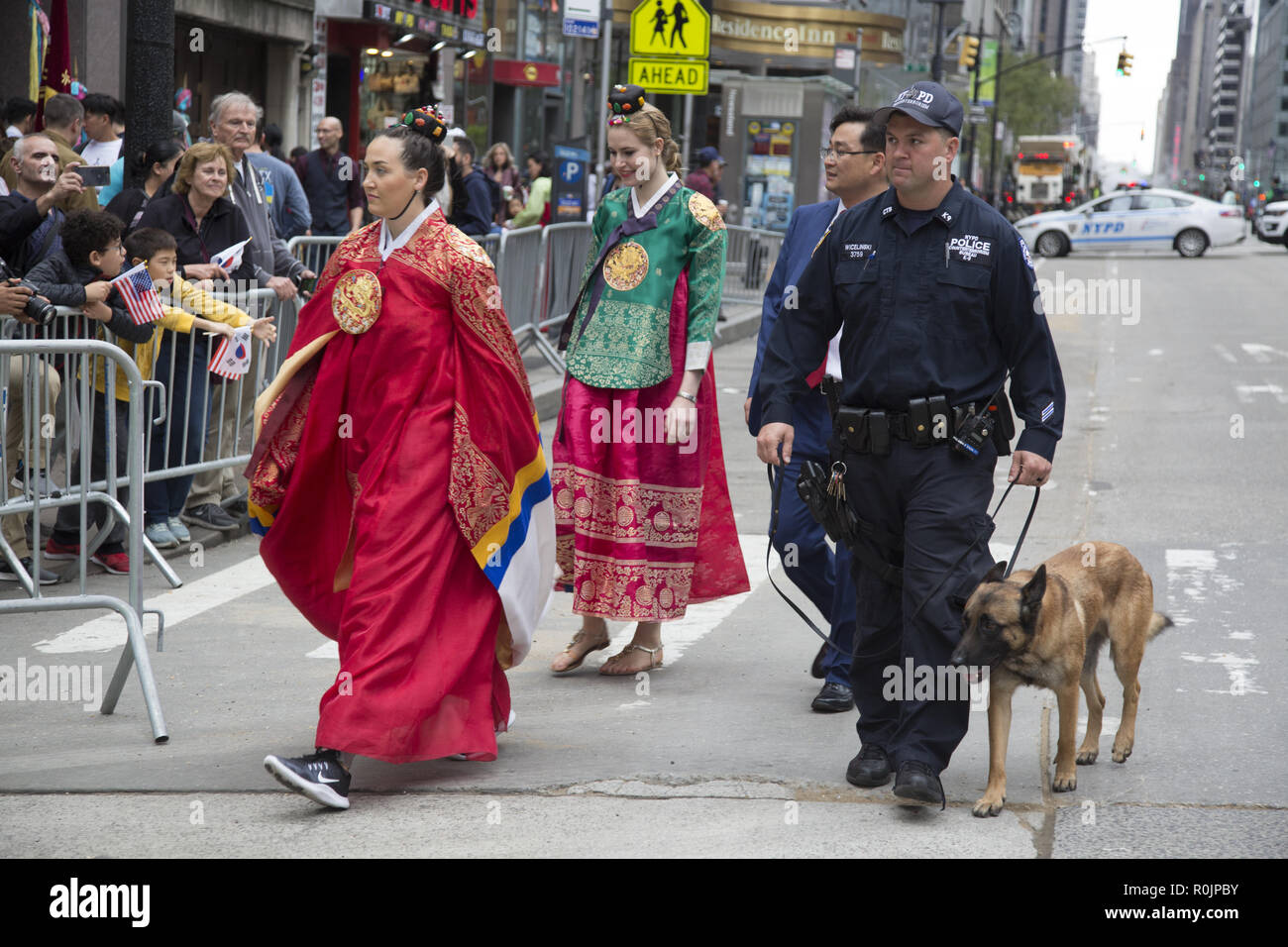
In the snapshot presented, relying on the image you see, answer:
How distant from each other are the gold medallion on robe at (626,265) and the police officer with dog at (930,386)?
55.4 inches

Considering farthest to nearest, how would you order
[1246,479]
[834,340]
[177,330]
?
1. [1246,479]
2. [177,330]
3. [834,340]

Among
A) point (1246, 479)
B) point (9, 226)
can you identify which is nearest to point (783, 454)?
point (9, 226)

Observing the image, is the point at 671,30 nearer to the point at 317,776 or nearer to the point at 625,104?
the point at 625,104

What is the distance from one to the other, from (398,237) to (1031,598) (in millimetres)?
2086

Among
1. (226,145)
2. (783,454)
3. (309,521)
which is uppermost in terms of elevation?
(226,145)

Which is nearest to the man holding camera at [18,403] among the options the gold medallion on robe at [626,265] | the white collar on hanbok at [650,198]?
the gold medallion on robe at [626,265]

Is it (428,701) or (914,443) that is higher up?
(914,443)

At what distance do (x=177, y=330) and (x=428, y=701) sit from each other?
12.3 feet

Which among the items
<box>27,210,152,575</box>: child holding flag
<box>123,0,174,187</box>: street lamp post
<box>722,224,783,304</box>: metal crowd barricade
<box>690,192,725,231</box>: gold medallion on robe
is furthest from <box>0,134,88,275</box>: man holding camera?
<box>722,224,783,304</box>: metal crowd barricade

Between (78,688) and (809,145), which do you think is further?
(809,145)

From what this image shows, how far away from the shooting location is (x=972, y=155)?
2525 inches

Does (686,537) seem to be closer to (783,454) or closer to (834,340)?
(834,340)

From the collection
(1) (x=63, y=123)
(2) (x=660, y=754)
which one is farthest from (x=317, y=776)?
(1) (x=63, y=123)

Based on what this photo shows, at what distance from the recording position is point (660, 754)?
200 inches
